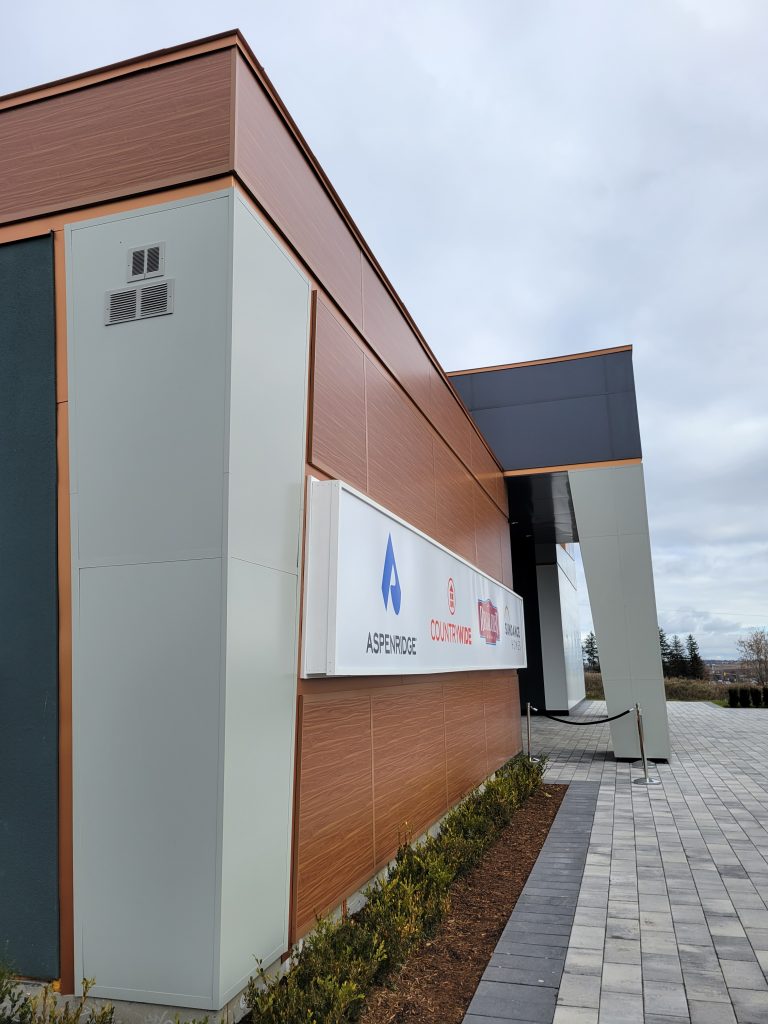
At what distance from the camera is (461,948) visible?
14.0ft

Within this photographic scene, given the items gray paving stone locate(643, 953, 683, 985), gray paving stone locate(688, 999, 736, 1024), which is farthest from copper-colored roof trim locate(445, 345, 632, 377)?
gray paving stone locate(688, 999, 736, 1024)

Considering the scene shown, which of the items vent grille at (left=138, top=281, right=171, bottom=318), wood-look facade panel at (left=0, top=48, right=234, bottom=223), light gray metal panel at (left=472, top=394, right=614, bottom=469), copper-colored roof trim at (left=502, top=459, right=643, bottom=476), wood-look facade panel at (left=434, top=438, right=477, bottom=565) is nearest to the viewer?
vent grille at (left=138, top=281, right=171, bottom=318)

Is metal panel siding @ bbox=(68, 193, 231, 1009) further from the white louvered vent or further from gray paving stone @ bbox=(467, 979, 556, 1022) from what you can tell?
gray paving stone @ bbox=(467, 979, 556, 1022)

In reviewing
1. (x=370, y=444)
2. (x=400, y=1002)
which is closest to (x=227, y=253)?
(x=370, y=444)

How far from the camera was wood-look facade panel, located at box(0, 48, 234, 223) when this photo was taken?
370cm

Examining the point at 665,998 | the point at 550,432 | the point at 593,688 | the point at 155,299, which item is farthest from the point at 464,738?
the point at 593,688

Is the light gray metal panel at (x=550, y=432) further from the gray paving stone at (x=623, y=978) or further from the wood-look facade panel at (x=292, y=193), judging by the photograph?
the gray paving stone at (x=623, y=978)

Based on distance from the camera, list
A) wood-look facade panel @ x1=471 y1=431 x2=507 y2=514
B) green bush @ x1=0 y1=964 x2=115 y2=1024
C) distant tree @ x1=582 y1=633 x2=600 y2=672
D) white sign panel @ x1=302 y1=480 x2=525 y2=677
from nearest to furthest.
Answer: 1. green bush @ x1=0 y1=964 x2=115 y2=1024
2. white sign panel @ x1=302 y1=480 x2=525 y2=677
3. wood-look facade panel @ x1=471 y1=431 x2=507 y2=514
4. distant tree @ x1=582 y1=633 x2=600 y2=672

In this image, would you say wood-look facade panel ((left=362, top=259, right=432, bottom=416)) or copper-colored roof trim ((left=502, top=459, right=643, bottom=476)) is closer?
wood-look facade panel ((left=362, top=259, right=432, bottom=416))

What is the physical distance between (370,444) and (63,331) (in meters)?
2.52

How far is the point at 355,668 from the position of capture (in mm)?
4410

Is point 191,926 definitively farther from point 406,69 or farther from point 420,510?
point 406,69

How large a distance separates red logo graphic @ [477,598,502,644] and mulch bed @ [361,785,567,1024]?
2.62 metres

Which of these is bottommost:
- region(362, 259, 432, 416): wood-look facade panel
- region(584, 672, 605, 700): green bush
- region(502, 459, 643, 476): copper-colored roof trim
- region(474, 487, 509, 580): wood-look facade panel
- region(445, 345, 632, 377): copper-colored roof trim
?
region(584, 672, 605, 700): green bush
